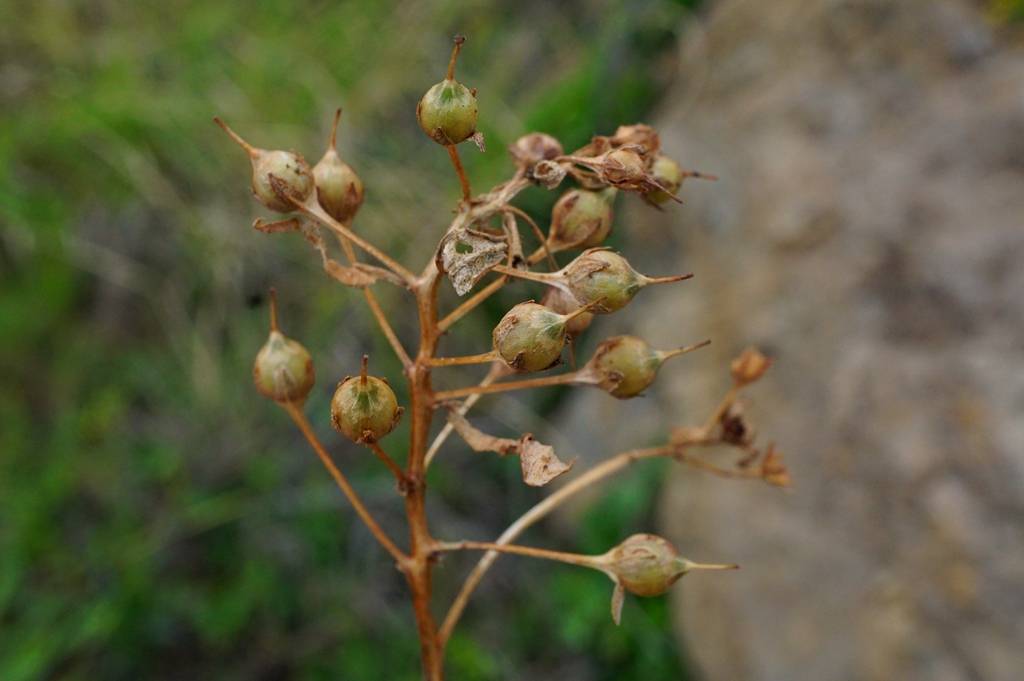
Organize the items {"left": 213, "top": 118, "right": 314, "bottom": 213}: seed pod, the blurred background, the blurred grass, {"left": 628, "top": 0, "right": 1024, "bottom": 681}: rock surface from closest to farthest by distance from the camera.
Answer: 1. {"left": 213, "top": 118, "right": 314, "bottom": 213}: seed pod
2. {"left": 628, "top": 0, "right": 1024, "bottom": 681}: rock surface
3. the blurred background
4. the blurred grass

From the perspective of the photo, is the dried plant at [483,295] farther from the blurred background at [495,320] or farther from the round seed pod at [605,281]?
the blurred background at [495,320]

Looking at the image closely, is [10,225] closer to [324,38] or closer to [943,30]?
[324,38]

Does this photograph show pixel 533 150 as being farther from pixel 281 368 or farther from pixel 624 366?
pixel 281 368

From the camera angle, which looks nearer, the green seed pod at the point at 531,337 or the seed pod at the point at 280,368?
the green seed pod at the point at 531,337

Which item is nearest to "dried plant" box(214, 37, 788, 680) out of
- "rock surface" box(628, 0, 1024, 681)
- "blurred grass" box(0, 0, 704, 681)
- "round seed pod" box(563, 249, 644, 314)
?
"round seed pod" box(563, 249, 644, 314)

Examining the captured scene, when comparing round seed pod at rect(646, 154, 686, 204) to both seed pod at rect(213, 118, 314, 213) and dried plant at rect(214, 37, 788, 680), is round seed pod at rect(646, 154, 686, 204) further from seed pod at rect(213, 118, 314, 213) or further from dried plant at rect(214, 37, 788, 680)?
seed pod at rect(213, 118, 314, 213)

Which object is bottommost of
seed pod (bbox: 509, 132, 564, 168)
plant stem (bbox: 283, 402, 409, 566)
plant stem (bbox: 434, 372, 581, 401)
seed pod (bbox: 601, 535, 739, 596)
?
seed pod (bbox: 601, 535, 739, 596)

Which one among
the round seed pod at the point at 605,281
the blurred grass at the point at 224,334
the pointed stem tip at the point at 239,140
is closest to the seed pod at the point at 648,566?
the round seed pod at the point at 605,281
